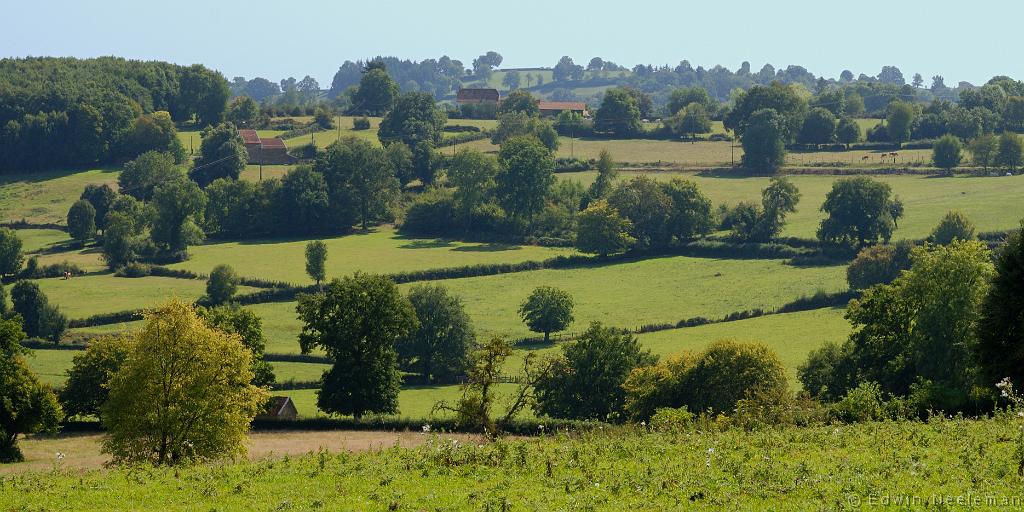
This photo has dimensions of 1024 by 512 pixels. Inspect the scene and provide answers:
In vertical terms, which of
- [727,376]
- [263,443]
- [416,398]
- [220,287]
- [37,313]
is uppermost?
[727,376]

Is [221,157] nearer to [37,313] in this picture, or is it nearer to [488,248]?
[488,248]

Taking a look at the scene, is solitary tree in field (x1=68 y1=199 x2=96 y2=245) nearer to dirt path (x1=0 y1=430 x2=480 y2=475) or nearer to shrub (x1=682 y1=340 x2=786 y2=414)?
dirt path (x1=0 y1=430 x2=480 y2=475)

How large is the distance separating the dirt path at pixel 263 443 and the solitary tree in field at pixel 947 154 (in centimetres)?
10694

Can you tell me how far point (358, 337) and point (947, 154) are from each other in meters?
103

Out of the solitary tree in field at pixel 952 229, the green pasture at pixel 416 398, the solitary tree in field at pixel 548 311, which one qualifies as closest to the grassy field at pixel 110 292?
the solitary tree in field at pixel 548 311

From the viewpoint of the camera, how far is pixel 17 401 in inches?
2089

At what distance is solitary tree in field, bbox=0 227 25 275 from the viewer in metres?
111

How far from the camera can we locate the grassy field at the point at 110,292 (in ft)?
318

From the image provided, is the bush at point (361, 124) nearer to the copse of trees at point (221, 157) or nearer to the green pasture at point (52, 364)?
the copse of trees at point (221, 157)

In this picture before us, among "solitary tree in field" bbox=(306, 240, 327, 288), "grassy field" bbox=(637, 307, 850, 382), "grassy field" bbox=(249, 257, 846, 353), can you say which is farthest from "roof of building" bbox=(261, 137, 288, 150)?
"grassy field" bbox=(637, 307, 850, 382)

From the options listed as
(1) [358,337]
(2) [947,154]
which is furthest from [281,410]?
(2) [947,154]

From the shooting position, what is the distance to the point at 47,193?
149625 millimetres

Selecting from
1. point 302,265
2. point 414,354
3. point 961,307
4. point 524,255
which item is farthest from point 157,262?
point 961,307

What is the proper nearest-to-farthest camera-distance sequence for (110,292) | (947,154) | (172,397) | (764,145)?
(172,397), (110,292), (947,154), (764,145)
